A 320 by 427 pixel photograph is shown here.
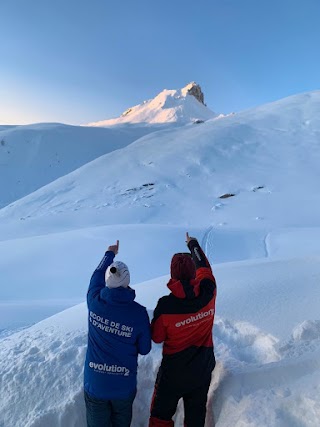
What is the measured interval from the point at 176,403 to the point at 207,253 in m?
7.67

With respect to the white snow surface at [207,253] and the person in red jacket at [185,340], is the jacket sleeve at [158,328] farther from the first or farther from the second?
the white snow surface at [207,253]

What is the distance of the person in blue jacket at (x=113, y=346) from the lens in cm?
221

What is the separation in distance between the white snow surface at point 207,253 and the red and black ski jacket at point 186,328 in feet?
1.44

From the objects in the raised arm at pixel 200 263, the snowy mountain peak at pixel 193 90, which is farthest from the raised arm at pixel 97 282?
the snowy mountain peak at pixel 193 90

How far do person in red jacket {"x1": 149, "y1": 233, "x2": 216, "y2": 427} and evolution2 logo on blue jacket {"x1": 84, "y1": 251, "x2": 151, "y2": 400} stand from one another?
0.13 metres

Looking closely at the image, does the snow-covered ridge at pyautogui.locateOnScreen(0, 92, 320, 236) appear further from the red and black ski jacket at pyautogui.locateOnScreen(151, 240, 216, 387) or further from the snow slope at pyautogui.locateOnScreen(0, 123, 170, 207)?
the snow slope at pyautogui.locateOnScreen(0, 123, 170, 207)

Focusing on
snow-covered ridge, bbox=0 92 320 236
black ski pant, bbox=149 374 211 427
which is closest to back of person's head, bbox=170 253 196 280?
black ski pant, bbox=149 374 211 427

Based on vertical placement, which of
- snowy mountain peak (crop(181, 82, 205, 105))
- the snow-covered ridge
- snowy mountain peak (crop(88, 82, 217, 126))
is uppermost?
snowy mountain peak (crop(181, 82, 205, 105))

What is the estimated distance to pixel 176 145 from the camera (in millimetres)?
25953

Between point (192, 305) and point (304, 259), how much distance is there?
12.4 feet

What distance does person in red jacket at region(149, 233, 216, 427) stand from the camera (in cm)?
231

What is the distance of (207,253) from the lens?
33.1ft

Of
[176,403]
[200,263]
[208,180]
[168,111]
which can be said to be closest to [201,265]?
[200,263]

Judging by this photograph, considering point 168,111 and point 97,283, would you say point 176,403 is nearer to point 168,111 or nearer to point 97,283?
point 97,283
